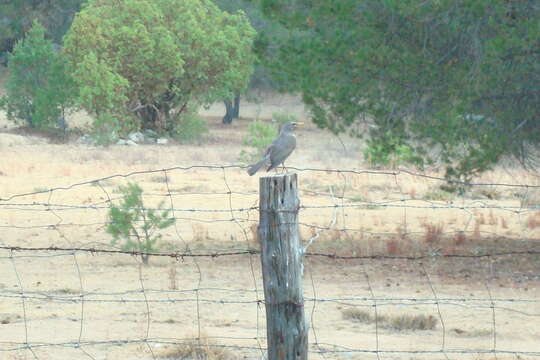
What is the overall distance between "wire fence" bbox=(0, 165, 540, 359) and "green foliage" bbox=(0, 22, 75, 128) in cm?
1725

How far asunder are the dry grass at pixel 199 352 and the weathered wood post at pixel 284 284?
2621mm

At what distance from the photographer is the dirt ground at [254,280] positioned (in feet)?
26.5

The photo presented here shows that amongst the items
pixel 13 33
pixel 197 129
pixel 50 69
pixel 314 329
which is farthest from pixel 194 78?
pixel 314 329

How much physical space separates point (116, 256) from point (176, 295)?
2.84 m

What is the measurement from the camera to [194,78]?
36281 millimetres

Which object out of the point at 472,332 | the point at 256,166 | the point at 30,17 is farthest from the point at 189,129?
the point at 472,332

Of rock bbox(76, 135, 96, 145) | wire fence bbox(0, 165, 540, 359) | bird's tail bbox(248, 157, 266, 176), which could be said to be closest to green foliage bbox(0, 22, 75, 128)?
rock bbox(76, 135, 96, 145)

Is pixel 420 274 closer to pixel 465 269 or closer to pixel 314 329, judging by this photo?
pixel 465 269

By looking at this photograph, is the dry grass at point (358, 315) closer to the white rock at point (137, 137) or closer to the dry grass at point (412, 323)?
the dry grass at point (412, 323)

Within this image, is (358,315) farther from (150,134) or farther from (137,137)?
(150,134)

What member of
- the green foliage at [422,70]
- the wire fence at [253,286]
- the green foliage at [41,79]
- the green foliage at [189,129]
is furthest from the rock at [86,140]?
the green foliage at [422,70]

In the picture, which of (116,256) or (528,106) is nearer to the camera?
(528,106)

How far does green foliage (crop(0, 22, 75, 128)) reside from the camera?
115 feet

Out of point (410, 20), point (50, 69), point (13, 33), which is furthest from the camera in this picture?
point (13, 33)
